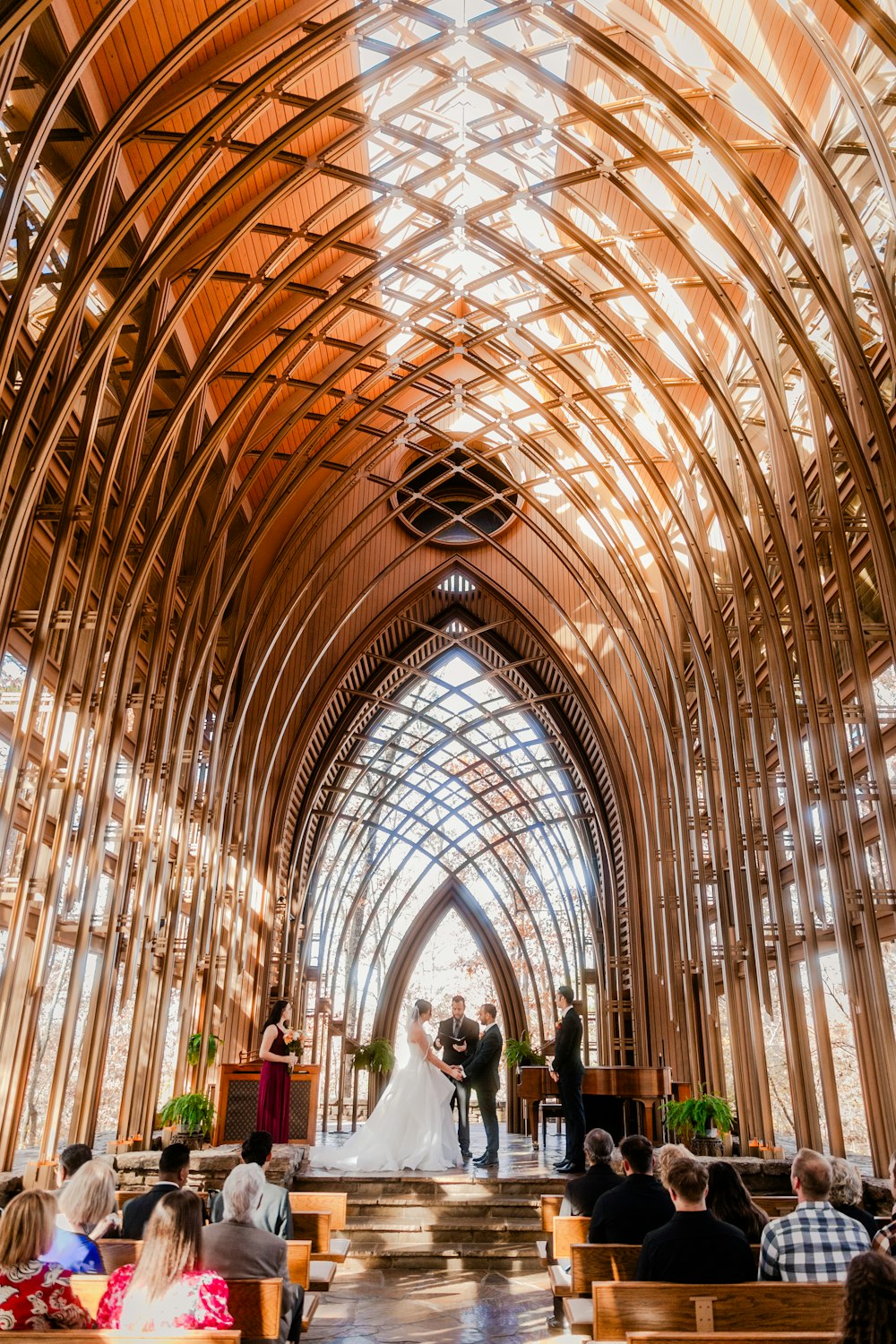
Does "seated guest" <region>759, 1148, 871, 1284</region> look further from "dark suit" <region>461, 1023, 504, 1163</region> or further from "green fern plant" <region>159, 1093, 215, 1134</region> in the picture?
"green fern plant" <region>159, 1093, 215, 1134</region>

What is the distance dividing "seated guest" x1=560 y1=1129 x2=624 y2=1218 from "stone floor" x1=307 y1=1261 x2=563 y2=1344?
29.8 inches

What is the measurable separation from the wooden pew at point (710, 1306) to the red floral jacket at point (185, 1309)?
143 centimetres

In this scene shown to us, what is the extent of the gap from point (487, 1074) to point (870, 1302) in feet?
33.4

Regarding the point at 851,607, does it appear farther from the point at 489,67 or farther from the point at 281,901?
the point at 281,901

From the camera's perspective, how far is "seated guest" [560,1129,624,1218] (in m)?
6.57

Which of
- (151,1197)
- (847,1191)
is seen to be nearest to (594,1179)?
(847,1191)

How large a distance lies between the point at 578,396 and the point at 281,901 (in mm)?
10706

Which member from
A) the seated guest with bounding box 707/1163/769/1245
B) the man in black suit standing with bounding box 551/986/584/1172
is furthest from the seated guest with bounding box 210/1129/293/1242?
the man in black suit standing with bounding box 551/986/584/1172

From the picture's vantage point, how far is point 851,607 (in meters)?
9.68

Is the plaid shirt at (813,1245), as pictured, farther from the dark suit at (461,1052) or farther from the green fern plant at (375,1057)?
the green fern plant at (375,1057)

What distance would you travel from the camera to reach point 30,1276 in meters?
3.66

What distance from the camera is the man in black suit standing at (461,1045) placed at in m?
12.3

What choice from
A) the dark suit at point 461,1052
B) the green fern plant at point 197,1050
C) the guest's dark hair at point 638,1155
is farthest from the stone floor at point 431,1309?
the green fern plant at point 197,1050

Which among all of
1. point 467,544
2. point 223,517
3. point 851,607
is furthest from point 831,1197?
point 467,544
